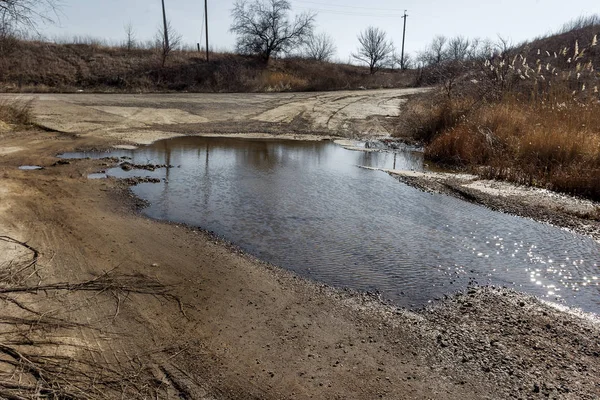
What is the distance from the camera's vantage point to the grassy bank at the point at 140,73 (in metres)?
28.2

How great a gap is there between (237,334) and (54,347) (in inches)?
45.7

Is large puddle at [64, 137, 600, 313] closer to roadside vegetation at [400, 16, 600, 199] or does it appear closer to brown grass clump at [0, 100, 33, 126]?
roadside vegetation at [400, 16, 600, 199]

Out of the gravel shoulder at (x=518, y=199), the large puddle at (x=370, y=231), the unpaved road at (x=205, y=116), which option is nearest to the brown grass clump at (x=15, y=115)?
the unpaved road at (x=205, y=116)

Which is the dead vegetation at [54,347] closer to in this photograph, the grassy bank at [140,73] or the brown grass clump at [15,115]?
the brown grass clump at [15,115]

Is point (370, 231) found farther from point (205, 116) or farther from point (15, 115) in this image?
point (205, 116)

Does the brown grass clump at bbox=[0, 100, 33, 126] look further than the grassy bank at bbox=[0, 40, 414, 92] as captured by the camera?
No

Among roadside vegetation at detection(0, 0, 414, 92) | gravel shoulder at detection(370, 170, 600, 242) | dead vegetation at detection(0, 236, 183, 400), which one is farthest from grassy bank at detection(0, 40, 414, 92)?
dead vegetation at detection(0, 236, 183, 400)

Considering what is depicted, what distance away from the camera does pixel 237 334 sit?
10.7 feet

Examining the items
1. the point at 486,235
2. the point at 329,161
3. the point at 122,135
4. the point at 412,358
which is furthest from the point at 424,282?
the point at 122,135

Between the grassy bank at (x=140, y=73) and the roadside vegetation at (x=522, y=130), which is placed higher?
the grassy bank at (x=140, y=73)

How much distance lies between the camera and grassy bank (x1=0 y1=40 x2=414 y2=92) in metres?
28.2

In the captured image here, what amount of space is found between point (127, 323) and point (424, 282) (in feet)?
8.52

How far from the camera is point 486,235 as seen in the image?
5.63m

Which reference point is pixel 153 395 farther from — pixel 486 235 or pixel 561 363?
pixel 486 235
